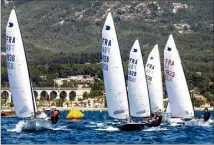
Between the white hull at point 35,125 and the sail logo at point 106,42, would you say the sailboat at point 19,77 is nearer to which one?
the white hull at point 35,125

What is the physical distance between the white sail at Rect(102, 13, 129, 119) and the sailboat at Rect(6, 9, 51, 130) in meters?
5.72

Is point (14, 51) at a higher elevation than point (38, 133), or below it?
higher

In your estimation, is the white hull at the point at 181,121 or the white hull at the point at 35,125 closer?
the white hull at the point at 35,125

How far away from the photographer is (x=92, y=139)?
63.3 meters


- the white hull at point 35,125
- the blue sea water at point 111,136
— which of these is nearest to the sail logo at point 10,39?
the white hull at point 35,125

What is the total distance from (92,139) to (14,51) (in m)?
9.21

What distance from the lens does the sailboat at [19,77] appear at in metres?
65.8

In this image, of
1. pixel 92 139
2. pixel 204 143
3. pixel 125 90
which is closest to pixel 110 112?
pixel 125 90

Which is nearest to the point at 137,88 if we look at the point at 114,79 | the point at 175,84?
the point at 114,79

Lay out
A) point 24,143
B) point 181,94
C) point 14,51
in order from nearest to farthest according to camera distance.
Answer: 1. point 24,143
2. point 14,51
3. point 181,94

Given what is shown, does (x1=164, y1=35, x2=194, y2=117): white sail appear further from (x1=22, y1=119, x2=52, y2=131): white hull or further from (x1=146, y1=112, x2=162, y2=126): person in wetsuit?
(x1=22, y1=119, x2=52, y2=131): white hull

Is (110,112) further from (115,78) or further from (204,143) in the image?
(204,143)

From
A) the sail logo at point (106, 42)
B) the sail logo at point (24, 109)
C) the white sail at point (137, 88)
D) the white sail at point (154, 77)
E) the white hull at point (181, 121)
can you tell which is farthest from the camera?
the white sail at point (154, 77)

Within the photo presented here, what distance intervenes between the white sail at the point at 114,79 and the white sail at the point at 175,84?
12007 mm
